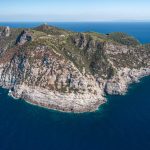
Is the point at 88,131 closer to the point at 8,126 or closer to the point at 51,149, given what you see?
the point at 51,149

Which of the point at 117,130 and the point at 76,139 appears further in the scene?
the point at 117,130

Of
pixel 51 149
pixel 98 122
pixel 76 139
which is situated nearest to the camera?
pixel 51 149

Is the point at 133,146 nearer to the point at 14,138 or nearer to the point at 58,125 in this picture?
the point at 58,125

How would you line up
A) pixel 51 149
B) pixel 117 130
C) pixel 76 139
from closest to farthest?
pixel 51 149 → pixel 76 139 → pixel 117 130

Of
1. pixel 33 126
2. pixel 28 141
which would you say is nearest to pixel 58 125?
pixel 33 126

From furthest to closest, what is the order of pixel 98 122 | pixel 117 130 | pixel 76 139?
pixel 98 122, pixel 117 130, pixel 76 139

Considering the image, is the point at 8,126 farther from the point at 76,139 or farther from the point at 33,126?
the point at 76,139

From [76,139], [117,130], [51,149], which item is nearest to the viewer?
[51,149]

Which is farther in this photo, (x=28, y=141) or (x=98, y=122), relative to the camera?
(x=98, y=122)

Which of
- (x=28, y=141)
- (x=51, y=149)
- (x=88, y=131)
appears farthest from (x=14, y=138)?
(x=88, y=131)
